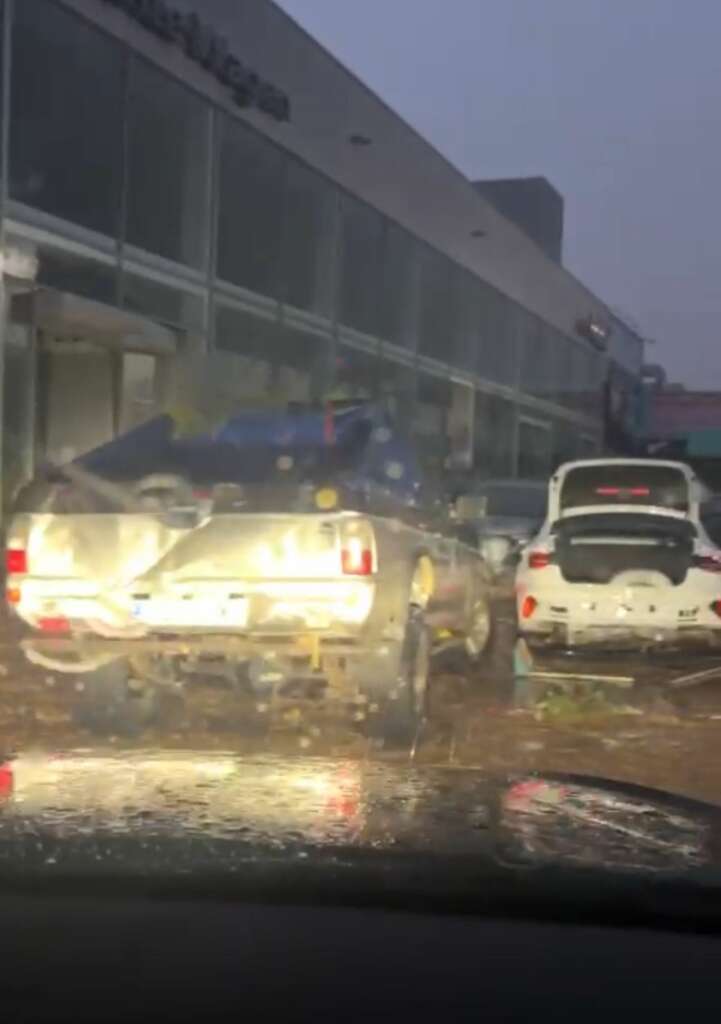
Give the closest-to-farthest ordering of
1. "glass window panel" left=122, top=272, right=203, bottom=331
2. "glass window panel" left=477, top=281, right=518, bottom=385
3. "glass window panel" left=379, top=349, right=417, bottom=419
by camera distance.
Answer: "glass window panel" left=122, top=272, right=203, bottom=331 < "glass window panel" left=379, top=349, right=417, bottom=419 < "glass window panel" left=477, top=281, right=518, bottom=385

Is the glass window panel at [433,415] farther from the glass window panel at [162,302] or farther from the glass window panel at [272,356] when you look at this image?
the glass window panel at [162,302]

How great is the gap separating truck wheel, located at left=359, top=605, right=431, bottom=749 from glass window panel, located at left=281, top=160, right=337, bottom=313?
16881 mm

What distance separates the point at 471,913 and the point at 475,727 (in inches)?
269

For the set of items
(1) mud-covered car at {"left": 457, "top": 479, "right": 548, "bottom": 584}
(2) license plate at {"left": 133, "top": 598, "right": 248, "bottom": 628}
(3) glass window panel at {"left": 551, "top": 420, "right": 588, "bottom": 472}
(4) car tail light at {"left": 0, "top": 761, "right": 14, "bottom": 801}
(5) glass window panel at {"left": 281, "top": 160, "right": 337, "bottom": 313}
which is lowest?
(4) car tail light at {"left": 0, "top": 761, "right": 14, "bottom": 801}

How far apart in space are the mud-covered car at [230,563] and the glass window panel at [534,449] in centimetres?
3316

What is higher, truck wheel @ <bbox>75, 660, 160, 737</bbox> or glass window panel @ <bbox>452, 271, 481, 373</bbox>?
glass window panel @ <bbox>452, 271, 481, 373</bbox>

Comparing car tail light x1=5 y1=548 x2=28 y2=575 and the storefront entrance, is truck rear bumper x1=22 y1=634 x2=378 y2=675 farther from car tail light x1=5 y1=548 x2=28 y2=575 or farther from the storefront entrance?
the storefront entrance

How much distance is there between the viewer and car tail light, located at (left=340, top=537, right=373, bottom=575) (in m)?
7.91

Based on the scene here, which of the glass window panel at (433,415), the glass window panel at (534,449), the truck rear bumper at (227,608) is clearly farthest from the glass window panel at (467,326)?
the truck rear bumper at (227,608)

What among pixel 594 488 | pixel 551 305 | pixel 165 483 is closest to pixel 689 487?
pixel 594 488

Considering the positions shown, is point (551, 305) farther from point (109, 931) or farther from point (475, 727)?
point (109, 931)

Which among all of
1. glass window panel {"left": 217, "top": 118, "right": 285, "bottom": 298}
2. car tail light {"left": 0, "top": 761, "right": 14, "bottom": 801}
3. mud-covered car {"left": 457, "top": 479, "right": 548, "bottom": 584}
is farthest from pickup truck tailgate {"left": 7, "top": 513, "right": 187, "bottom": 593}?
glass window panel {"left": 217, "top": 118, "right": 285, "bottom": 298}

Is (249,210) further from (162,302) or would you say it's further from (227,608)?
(227,608)

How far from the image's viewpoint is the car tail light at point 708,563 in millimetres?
11297
